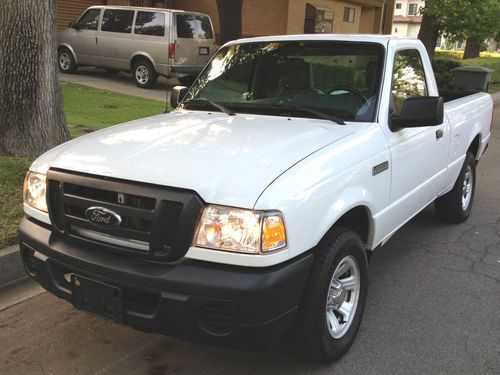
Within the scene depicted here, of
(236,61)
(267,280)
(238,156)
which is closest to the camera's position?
(267,280)

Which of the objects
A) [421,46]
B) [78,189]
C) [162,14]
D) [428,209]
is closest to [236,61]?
[421,46]

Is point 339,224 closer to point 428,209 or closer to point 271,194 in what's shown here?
point 271,194

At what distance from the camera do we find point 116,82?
1477 cm

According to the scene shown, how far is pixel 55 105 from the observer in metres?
5.99

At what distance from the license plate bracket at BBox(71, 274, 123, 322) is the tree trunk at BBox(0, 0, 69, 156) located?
11.6 feet

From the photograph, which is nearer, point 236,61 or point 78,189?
point 78,189

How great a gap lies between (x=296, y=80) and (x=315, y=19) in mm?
20387

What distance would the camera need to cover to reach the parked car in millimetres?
13594

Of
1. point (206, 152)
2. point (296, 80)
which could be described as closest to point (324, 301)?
point (206, 152)

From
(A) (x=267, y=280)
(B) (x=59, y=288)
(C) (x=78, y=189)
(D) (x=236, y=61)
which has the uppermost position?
(D) (x=236, y=61)

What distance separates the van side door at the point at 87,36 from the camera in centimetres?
1450

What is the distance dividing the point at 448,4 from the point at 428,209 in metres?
12.5

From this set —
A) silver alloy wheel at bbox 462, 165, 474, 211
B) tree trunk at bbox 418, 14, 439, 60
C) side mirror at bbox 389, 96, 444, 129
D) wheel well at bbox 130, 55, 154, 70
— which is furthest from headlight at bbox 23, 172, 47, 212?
tree trunk at bbox 418, 14, 439, 60

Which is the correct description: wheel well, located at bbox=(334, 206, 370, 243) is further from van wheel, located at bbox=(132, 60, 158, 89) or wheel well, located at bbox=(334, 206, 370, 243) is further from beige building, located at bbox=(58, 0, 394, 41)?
beige building, located at bbox=(58, 0, 394, 41)
